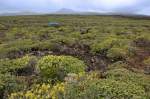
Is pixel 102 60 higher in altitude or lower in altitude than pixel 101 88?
lower

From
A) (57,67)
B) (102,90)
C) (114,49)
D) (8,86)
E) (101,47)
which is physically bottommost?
(101,47)

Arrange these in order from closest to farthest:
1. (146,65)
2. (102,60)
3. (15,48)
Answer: (146,65)
(102,60)
(15,48)

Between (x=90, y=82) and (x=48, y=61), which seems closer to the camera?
(x=90, y=82)

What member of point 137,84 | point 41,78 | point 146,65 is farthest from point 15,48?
→ point 137,84

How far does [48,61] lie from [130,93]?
15.9 feet

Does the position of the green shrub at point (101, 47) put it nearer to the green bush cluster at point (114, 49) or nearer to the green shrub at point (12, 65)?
the green bush cluster at point (114, 49)

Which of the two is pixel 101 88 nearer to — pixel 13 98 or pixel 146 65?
pixel 13 98

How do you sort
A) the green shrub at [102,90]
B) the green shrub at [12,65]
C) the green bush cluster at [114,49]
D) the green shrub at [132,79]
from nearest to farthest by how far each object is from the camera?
the green shrub at [102,90]
the green shrub at [132,79]
the green shrub at [12,65]
the green bush cluster at [114,49]

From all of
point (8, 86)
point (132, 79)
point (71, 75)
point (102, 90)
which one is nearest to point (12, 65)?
point (8, 86)

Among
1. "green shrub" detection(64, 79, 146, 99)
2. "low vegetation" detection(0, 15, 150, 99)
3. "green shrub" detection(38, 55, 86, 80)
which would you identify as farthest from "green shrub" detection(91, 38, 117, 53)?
"green shrub" detection(64, 79, 146, 99)

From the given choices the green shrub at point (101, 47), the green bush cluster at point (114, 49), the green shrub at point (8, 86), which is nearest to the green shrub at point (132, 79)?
the green shrub at point (8, 86)

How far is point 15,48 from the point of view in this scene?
2534 centimetres

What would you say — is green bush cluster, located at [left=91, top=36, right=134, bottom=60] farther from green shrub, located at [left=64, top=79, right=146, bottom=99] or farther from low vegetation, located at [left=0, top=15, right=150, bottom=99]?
green shrub, located at [left=64, top=79, right=146, bottom=99]

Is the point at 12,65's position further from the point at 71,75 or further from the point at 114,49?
the point at 114,49
